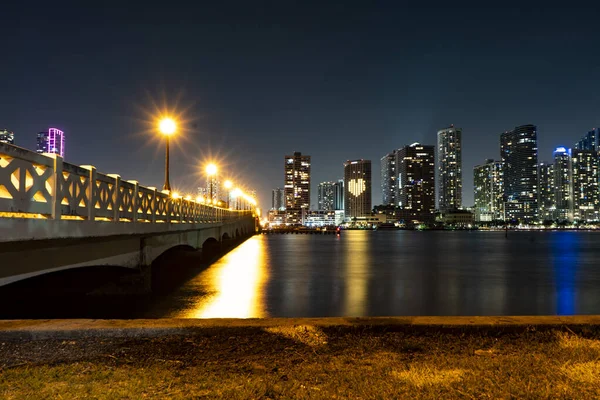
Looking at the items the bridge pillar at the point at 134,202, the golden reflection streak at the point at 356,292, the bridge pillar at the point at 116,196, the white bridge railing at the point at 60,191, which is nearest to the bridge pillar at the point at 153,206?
the white bridge railing at the point at 60,191

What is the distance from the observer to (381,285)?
3303cm

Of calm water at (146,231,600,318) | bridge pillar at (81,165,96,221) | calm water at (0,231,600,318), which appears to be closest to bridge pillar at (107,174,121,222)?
bridge pillar at (81,165,96,221)

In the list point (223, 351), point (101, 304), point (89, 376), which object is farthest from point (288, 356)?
point (101, 304)

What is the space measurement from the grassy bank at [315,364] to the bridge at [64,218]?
2868mm

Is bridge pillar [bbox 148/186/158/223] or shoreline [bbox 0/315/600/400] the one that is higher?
bridge pillar [bbox 148/186/158/223]

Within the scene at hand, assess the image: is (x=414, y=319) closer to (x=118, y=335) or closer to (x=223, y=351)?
(x=223, y=351)

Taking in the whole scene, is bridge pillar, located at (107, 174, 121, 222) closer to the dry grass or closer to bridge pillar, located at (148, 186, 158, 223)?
bridge pillar, located at (148, 186, 158, 223)

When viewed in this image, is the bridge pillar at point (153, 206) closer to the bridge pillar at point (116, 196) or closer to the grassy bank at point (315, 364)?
the bridge pillar at point (116, 196)

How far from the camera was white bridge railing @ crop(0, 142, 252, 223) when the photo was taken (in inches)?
353

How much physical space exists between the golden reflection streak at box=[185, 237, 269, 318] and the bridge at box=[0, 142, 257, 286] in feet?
12.5

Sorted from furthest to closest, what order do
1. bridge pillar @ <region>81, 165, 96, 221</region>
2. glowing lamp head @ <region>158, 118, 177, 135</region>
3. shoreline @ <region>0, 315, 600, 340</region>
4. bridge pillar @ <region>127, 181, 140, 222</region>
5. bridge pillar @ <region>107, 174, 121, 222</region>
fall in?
glowing lamp head @ <region>158, 118, 177, 135</region> → bridge pillar @ <region>127, 181, 140, 222</region> → bridge pillar @ <region>107, 174, 121, 222</region> → bridge pillar @ <region>81, 165, 96, 221</region> → shoreline @ <region>0, 315, 600, 340</region>

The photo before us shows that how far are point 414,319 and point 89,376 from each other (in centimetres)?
531

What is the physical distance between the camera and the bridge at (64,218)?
903cm

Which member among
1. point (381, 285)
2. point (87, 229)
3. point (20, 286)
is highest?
point (87, 229)
